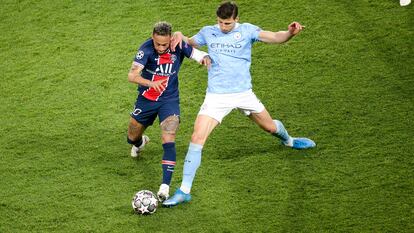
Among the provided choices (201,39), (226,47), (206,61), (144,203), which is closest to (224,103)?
(206,61)

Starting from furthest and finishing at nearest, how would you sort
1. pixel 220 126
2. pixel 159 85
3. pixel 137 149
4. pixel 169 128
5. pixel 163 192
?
pixel 220 126 → pixel 137 149 → pixel 169 128 → pixel 163 192 → pixel 159 85

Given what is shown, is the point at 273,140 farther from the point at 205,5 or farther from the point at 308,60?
the point at 205,5

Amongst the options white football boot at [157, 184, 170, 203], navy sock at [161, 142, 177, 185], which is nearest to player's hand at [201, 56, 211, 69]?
navy sock at [161, 142, 177, 185]

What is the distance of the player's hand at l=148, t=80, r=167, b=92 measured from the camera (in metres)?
7.70

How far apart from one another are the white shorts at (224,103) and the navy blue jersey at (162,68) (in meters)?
0.37

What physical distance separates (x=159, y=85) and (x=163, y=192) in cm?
109

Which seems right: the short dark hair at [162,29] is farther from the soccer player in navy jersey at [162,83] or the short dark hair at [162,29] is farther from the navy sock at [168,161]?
the navy sock at [168,161]

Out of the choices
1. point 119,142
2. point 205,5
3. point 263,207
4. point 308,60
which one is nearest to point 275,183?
point 263,207

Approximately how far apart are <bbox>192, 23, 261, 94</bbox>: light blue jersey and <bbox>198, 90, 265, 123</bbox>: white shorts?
2.1 inches

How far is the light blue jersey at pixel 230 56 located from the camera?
320 inches

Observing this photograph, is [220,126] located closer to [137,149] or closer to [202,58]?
[137,149]

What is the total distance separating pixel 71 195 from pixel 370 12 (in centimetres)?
550

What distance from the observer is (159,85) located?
780 centimetres

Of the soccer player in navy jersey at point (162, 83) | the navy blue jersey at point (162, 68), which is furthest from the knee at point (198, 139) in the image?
the navy blue jersey at point (162, 68)
